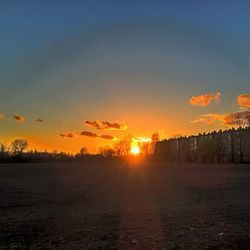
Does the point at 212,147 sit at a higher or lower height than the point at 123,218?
higher

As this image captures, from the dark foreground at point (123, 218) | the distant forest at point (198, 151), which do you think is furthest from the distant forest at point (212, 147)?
the dark foreground at point (123, 218)

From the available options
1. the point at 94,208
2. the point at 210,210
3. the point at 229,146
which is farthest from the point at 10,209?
the point at 229,146

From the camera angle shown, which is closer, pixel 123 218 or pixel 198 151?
pixel 123 218

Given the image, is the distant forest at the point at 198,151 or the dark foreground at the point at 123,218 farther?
the distant forest at the point at 198,151

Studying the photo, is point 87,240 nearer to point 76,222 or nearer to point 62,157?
point 76,222

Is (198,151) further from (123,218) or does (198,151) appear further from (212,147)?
(123,218)

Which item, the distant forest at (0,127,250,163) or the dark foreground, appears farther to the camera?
the distant forest at (0,127,250,163)

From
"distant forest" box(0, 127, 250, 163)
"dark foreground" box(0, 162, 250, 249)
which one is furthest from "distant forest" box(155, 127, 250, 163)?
"dark foreground" box(0, 162, 250, 249)

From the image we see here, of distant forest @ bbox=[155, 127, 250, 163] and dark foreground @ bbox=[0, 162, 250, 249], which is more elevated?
distant forest @ bbox=[155, 127, 250, 163]

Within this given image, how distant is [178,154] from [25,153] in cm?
2069

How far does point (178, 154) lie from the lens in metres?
60.0

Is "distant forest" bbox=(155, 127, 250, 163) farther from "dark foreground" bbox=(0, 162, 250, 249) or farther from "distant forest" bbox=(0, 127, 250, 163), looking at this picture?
"dark foreground" bbox=(0, 162, 250, 249)

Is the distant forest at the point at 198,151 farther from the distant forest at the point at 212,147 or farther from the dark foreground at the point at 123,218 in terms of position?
the dark foreground at the point at 123,218

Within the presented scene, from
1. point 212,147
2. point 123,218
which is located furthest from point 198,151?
point 123,218
